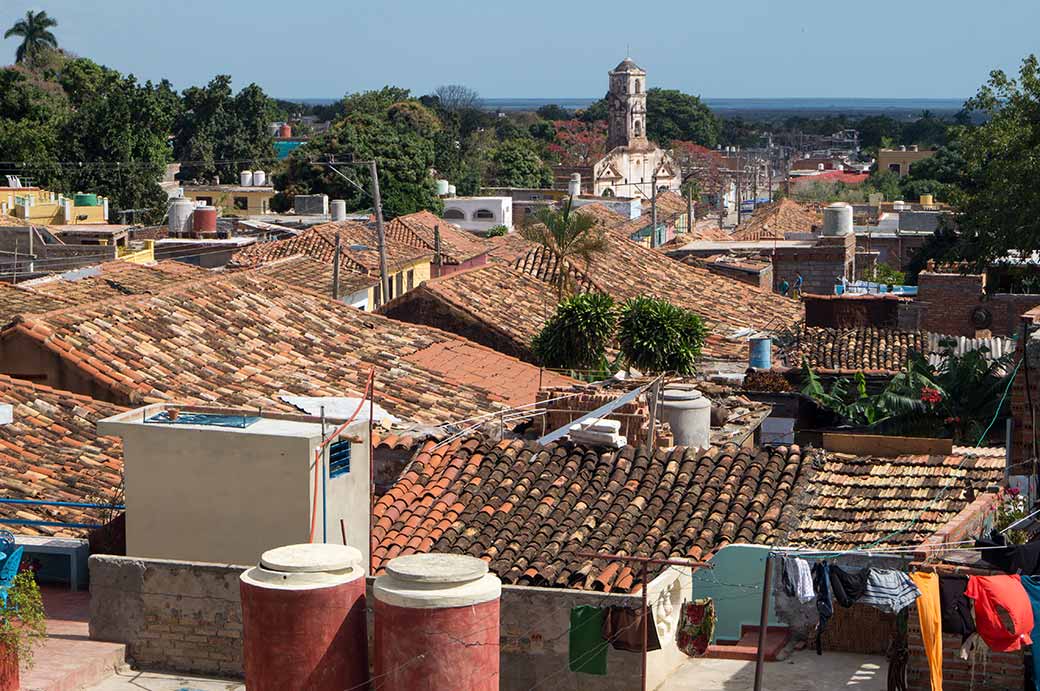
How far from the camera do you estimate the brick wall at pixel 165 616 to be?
36.3 ft

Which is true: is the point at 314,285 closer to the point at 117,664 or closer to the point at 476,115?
the point at 117,664

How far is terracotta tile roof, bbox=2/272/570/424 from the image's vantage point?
18172 millimetres

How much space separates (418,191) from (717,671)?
223 ft

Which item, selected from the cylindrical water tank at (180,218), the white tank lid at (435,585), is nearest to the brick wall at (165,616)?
the white tank lid at (435,585)

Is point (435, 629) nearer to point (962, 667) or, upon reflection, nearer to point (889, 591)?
point (889, 591)

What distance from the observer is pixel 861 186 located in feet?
332

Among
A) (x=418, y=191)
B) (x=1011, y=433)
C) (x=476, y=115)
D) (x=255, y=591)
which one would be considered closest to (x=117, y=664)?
(x=255, y=591)

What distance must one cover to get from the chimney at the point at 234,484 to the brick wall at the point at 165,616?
0.56 m

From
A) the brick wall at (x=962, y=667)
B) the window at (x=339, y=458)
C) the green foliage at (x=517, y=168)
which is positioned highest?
the green foliage at (x=517, y=168)

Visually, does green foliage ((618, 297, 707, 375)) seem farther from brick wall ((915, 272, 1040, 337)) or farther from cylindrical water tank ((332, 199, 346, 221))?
cylindrical water tank ((332, 199, 346, 221))

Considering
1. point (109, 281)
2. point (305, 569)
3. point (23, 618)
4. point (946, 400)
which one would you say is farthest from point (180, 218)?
point (305, 569)

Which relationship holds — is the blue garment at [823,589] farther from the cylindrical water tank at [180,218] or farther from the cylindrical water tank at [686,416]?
the cylindrical water tank at [180,218]

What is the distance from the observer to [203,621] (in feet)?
36.4

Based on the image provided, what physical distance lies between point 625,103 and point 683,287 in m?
119
